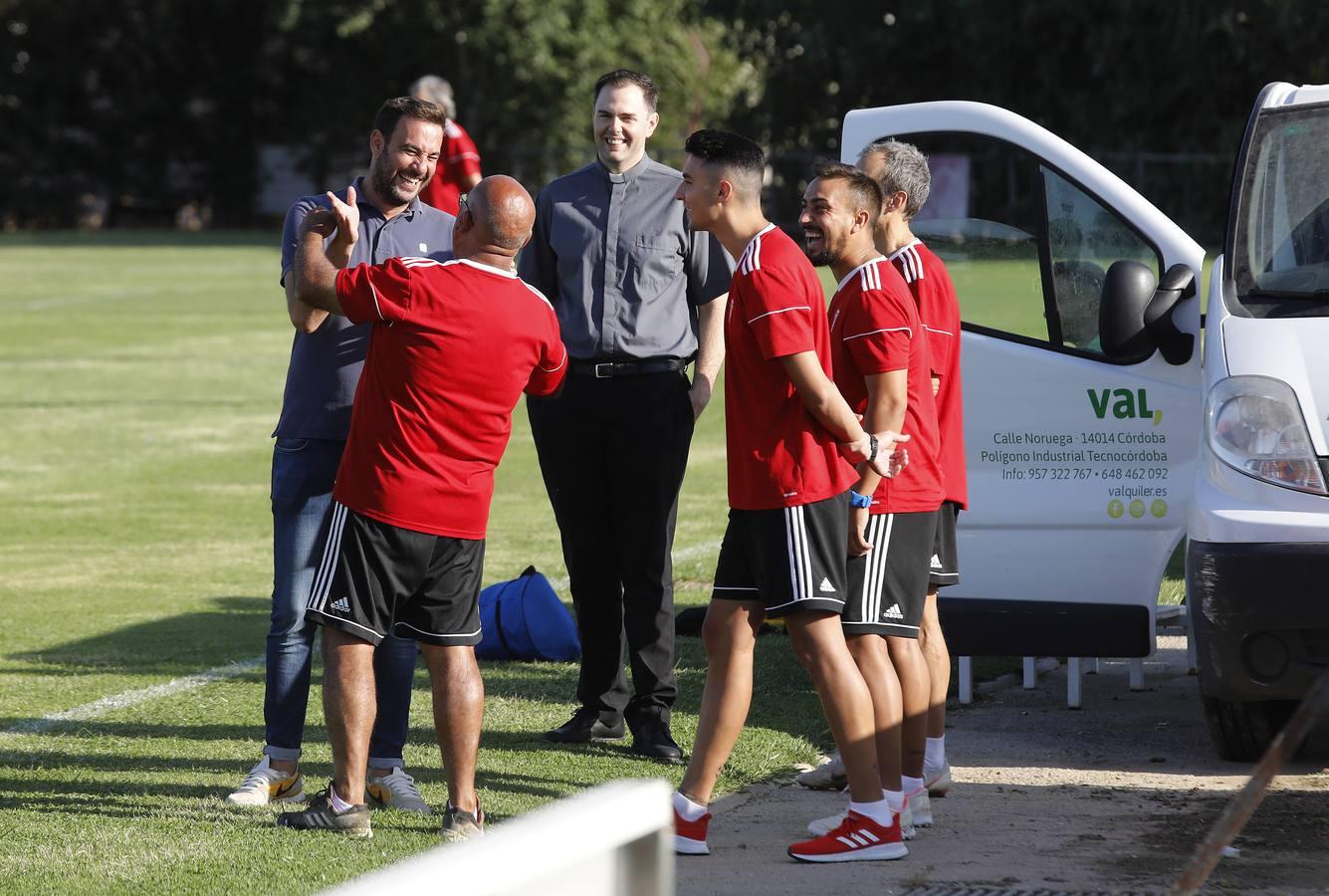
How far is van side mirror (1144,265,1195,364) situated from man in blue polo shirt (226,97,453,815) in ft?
7.56

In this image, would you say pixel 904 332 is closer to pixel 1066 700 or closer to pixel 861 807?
pixel 861 807

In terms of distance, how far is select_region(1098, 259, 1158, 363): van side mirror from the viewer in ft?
19.1

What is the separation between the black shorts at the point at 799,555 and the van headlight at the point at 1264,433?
1.21 m

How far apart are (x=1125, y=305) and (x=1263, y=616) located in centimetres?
120

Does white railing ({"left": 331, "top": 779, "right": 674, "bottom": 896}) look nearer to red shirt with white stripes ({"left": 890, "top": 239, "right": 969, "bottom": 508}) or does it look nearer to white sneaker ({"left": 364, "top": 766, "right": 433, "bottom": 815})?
red shirt with white stripes ({"left": 890, "top": 239, "right": 969, "bottom": 508})

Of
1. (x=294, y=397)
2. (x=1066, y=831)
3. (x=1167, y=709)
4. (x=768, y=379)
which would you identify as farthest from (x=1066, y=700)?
(x=294, y=397)

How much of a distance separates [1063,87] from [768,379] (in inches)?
1352

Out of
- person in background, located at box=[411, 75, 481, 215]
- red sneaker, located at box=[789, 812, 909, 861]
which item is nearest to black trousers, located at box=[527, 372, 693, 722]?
red sneaker, located at box=[789, 812, 909, 861]

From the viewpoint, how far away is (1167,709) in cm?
684

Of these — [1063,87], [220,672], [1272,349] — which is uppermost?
[1063,87]

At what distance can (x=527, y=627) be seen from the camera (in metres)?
7.64

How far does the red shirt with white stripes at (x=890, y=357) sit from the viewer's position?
4922 millimetres

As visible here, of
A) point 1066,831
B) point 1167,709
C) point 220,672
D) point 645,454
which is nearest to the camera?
point 1066,831

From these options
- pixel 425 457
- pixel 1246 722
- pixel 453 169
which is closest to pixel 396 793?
pixel 425 457
